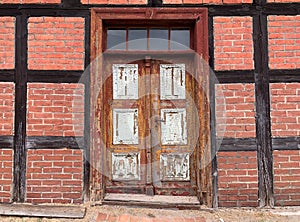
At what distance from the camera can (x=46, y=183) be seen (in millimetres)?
4234

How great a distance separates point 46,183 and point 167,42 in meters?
2.47

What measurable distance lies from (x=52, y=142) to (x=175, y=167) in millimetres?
1682

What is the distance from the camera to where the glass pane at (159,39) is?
4629 mm

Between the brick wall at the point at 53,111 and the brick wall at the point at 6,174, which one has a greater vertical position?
the brick wall at the point at 53,111

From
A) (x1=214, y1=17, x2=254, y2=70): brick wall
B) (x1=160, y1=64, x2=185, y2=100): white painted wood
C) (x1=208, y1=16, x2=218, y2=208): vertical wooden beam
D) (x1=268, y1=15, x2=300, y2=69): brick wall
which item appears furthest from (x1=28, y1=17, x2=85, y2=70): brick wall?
(x1=268, y1=15, x2=300, y2=69): brick wall

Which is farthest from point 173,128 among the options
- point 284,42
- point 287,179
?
point 284,42

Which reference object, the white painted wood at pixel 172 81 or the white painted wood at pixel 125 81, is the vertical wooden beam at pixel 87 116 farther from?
the white painted wood at pixel 172 81

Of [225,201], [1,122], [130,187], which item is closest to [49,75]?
[1,122]

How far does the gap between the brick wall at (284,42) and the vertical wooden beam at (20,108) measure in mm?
3215

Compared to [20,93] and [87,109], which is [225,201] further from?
[20,93]

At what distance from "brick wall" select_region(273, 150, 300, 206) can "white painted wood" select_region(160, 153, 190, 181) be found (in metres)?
1.15

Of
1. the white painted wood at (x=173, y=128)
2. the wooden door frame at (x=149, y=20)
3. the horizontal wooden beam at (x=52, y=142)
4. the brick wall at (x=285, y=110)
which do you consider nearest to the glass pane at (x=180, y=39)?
the wooden door frame at (x=149, y=20)

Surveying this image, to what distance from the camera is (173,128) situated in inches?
182

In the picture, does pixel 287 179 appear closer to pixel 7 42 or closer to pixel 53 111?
pixel 53 111
